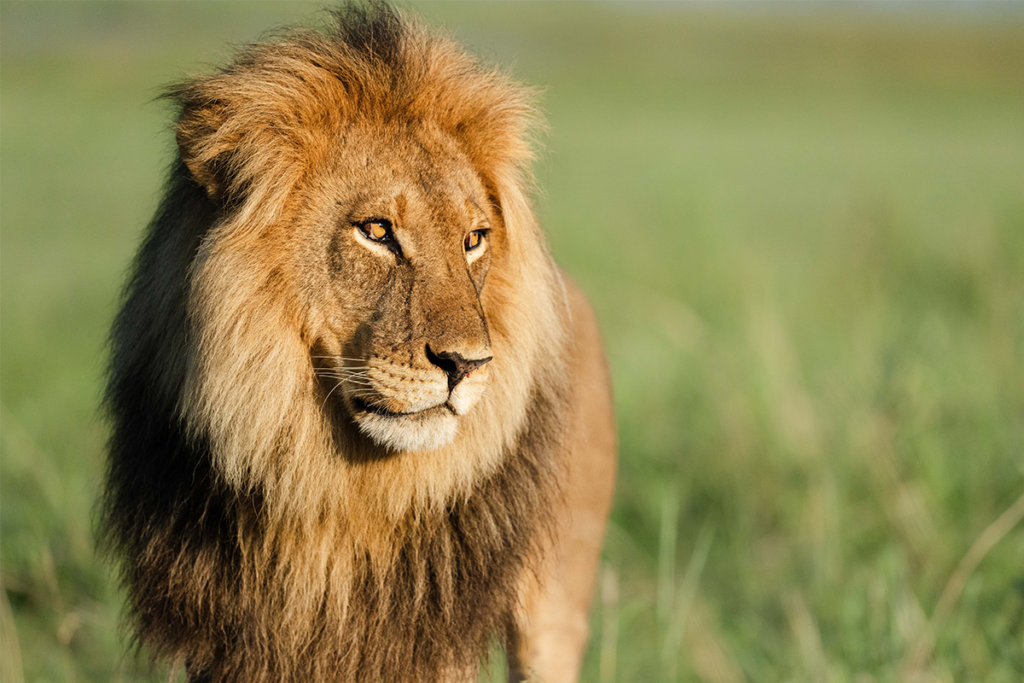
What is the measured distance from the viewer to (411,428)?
208 cm

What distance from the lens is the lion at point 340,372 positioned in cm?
211

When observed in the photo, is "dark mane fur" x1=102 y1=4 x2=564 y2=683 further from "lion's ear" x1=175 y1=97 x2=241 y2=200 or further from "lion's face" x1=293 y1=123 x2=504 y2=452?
"lion's face" x1=293 y1=123 x2=504 y2=452

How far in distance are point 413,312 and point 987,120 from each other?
101ft

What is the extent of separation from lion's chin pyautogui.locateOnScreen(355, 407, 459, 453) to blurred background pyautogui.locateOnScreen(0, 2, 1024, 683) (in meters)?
1.02

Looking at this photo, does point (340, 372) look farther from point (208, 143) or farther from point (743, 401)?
point (743, 401)

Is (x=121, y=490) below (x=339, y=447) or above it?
below

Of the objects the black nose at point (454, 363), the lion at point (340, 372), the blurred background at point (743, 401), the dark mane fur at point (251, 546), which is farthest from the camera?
the blurred background at point (743, 401)

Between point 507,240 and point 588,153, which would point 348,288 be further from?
point 588,153

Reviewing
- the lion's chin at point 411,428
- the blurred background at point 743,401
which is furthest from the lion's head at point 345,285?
the blurred background at point 743,401

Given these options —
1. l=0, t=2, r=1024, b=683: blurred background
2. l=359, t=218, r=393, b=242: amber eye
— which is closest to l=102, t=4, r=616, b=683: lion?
l=359, t=218, r=393, b=242: amber eye

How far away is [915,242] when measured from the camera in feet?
32.3

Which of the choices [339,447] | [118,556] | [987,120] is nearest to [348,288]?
[339,447]

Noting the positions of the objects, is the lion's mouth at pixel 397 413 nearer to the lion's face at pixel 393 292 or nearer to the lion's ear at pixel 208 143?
the lion's face at pixel 393 292

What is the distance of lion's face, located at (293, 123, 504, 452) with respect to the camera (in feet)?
6.66
